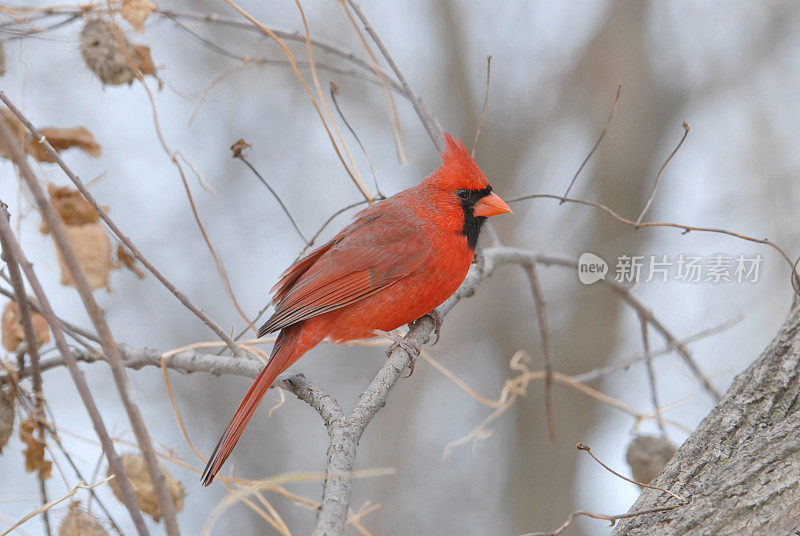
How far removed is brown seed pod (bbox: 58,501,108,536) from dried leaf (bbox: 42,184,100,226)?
25.3 inches

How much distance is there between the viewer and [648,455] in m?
2.27

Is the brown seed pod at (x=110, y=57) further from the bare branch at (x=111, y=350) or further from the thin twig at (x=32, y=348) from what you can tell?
the bare branch at (x=111, y=350)

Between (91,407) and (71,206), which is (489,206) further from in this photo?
(91,407)

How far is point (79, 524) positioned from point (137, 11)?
1.21 meters

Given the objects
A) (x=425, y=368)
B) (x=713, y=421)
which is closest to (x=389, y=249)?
(x=713, y=421)

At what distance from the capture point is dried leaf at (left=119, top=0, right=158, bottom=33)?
192 cm

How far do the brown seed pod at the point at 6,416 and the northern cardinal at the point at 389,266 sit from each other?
634 millimetres

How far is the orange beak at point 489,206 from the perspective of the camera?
251 cm

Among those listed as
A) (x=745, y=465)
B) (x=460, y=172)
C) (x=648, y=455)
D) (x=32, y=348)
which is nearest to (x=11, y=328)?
(x=32, y=348)

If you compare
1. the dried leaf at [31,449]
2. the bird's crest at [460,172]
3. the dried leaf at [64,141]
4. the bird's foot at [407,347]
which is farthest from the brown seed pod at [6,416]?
the bird's crest at [460,172]

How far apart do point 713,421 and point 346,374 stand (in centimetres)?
429

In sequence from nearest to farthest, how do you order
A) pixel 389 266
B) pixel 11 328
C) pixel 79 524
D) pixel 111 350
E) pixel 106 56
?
pixel 111 350, pixel 79 524, pixel 11 328, pixel 106 56, pixel 389 266

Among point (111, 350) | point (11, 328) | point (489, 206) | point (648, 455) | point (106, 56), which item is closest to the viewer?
point (111, 350)

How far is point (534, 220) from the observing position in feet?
18.2
